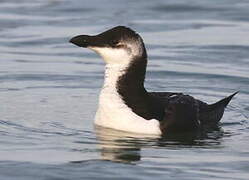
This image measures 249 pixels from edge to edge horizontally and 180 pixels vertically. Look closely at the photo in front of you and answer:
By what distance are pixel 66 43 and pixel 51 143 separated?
7.07 metres

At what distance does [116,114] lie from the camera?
47.2 ft

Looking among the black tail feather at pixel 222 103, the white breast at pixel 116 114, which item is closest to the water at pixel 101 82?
the white breast at pixel 116 114

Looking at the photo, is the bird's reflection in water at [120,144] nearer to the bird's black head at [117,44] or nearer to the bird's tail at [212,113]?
the bird's black head at [117,44]

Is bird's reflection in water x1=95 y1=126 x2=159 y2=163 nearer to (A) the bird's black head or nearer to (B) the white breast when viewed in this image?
(B) the white breast

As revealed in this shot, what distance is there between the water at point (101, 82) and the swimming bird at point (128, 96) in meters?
0.16

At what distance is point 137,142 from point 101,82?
3.77 metres

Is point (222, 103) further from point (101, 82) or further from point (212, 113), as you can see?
point (101, 82)

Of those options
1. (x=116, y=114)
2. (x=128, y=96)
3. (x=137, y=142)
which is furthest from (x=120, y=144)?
(x=128, y=96)

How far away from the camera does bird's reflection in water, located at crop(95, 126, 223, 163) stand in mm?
13367

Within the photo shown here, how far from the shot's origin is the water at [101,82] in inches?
502

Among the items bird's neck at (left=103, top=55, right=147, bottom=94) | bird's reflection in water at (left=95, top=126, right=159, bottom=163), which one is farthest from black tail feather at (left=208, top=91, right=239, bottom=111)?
bird's reflection in water at (left=95, top=126, right=159, bottom=163)

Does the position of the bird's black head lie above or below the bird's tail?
above

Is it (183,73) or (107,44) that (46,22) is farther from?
(107,44)

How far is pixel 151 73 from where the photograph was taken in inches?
720
